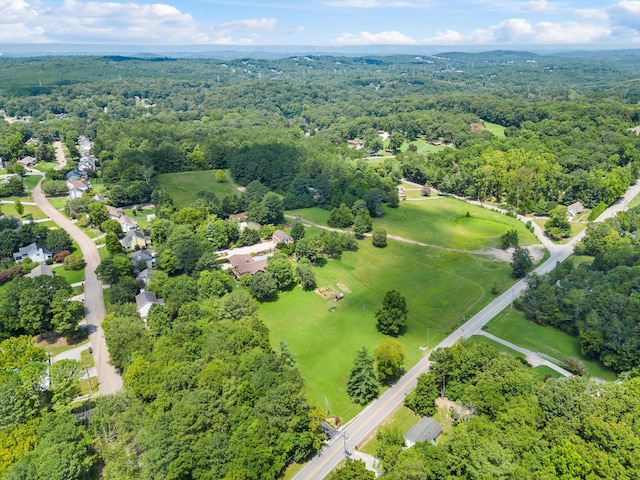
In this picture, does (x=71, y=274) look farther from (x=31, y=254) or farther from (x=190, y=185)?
(x=190, y=185)

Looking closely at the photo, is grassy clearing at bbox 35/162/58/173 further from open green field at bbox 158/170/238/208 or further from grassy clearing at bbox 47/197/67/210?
open green field at bbox 158/170/238/208

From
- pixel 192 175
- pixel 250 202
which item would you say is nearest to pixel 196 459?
pixel 250 202

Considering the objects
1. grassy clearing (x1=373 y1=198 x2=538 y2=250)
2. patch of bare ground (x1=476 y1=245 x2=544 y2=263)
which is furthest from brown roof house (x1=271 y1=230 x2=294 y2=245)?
patch of bare ground (x1=476 y1=245 x2=544 y2=263)

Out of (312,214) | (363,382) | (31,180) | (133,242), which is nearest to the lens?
(363,382)

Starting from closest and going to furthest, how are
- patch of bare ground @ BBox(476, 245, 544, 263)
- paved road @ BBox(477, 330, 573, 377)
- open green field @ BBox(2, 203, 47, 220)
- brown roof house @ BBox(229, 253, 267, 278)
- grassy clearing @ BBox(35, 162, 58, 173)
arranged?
paved road @ BBox(477, 330, 573, 377)
brown roof house @ BBox(229, 253, 267, 278)
patch of bare ground @ BBox(476, 245, 544, 263)
open green field @ BBox(2, 203, 47, 220)
grassy clearing @ BBox(35, 162, 58, 173)

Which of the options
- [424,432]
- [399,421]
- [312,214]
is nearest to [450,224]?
[312,214]

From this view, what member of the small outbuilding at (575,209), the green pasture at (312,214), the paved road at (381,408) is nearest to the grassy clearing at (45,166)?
the green pasture at (312,214)

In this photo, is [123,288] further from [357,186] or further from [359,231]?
[357,186]
